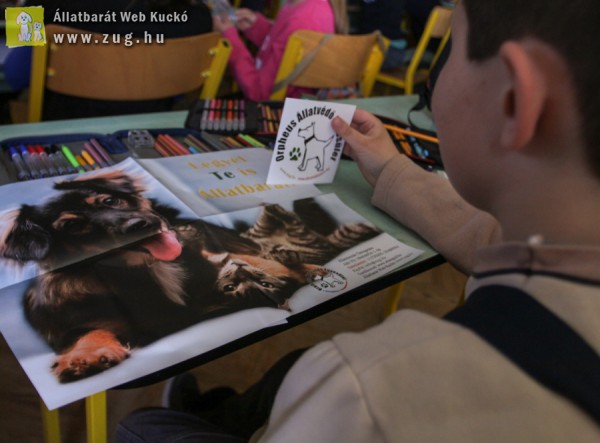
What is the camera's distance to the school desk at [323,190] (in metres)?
0.47

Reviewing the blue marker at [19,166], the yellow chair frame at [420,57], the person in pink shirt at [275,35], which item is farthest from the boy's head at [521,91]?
the yellow chair frame at [420,57]

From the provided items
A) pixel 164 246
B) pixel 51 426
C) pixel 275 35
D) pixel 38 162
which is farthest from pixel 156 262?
pixel 275 35

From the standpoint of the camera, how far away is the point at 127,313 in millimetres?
484

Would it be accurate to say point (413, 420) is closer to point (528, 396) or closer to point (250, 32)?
point (528, 396)

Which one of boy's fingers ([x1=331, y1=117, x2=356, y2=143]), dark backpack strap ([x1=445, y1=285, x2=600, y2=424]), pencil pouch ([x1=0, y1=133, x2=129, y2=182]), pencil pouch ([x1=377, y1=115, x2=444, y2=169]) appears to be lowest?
pencil pouch ([x1=0, y1=133, x2=129, y2=182])

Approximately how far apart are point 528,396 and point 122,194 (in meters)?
0.55

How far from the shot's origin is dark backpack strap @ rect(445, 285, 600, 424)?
288mm

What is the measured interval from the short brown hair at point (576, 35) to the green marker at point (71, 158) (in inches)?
22.9

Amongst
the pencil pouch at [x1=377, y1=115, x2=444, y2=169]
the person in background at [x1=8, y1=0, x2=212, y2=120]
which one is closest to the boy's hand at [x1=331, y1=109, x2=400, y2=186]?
the pencil pouch at [x1=377, y1=115, x2=444, y2=169]

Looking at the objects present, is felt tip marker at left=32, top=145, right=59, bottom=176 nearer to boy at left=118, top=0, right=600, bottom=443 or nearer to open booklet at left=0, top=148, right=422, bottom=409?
open booklet at left=0, top=148, right=422, bottom=409

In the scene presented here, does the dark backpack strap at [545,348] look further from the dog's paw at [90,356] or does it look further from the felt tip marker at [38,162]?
the felt tip marker at [38,162]

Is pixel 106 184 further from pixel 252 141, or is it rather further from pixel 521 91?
pixel 521 91

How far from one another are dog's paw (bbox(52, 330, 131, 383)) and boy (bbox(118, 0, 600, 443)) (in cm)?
16

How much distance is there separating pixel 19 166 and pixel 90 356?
384 mm
